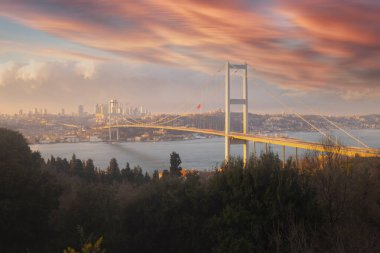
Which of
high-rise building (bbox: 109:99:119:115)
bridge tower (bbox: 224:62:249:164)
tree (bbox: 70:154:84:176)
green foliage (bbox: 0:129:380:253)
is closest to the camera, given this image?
green foliage (bbox: 0:129:380:253)

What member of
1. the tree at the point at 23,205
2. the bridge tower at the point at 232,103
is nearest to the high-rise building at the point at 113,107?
the bridge tower at the point at 232,103

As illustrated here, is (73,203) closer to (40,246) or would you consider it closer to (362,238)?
(40,246)

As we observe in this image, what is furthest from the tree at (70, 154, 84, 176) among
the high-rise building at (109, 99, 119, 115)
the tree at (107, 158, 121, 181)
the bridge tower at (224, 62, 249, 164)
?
the high-rise building at (109, 99, 119, 115)

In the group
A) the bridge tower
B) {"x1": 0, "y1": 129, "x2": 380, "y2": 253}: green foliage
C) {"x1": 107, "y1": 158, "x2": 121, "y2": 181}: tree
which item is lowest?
{"x1": 107, "y1": 158, "x2": 121, "y2": 181}: tree

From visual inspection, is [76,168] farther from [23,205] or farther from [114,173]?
[23,205]

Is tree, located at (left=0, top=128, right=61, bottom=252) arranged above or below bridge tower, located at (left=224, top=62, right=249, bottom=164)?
below

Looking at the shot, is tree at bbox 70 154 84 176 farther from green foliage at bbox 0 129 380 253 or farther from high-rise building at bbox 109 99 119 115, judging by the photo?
high-rise building at bbox 109 99 119 115

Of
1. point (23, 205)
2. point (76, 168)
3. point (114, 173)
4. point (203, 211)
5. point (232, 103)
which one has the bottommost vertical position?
point (114, 173)

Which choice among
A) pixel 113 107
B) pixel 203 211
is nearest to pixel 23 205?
pixel 203 211

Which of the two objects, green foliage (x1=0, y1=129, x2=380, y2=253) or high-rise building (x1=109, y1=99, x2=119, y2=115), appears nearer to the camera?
green foliage (x1=0, y1=129, x2=380, y2=253)

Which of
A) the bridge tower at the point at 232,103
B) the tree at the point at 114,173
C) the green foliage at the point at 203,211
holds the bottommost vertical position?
the tree at the point at 114,173

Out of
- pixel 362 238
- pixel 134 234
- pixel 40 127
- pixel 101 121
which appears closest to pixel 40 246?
pixel 134 234

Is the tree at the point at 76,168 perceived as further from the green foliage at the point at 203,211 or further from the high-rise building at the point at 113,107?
the high-rise building at the point at 113,107
